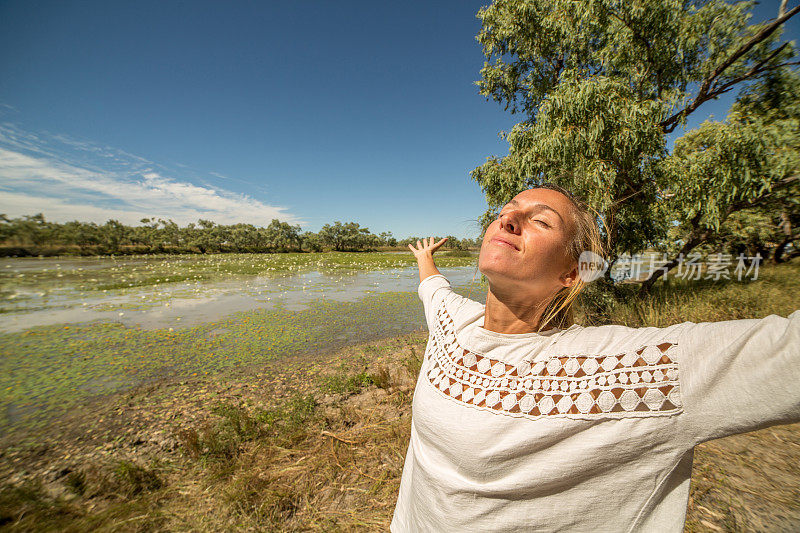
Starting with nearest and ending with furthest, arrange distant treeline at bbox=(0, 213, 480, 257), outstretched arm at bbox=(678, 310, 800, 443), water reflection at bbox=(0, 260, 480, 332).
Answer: outstretched arm at bbox=(678, 310, 800, 443), water reflection at bbox=(0, 260, 480, 332), distant treeline at bbox=(0, 213, 480, 257)

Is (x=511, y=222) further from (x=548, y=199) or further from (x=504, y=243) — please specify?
(x=548, y=199)

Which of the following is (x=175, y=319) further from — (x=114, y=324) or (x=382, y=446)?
(x=382, y=446)

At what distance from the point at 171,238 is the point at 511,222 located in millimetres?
70297

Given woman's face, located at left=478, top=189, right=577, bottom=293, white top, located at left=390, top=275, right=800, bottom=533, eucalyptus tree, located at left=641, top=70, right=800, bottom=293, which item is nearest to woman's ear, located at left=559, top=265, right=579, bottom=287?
woman's face, located at left=478, top=189, right=577, bottom=293

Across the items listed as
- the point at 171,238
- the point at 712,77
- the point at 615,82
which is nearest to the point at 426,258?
the point at 615,82

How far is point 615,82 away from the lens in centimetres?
593

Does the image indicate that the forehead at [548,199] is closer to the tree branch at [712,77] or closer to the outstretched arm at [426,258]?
the outstretched arm at [426,258]

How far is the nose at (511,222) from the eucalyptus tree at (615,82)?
4999 mm

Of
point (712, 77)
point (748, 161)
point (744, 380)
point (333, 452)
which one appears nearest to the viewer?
point (744, 380)

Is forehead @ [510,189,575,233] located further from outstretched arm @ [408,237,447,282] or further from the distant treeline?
the distant treeline

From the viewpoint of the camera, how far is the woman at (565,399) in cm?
72

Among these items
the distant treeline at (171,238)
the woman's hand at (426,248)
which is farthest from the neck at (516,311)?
the distant treeline at (171,238)

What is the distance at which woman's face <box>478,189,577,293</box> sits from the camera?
3.92 ft

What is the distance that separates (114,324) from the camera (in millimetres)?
8477
